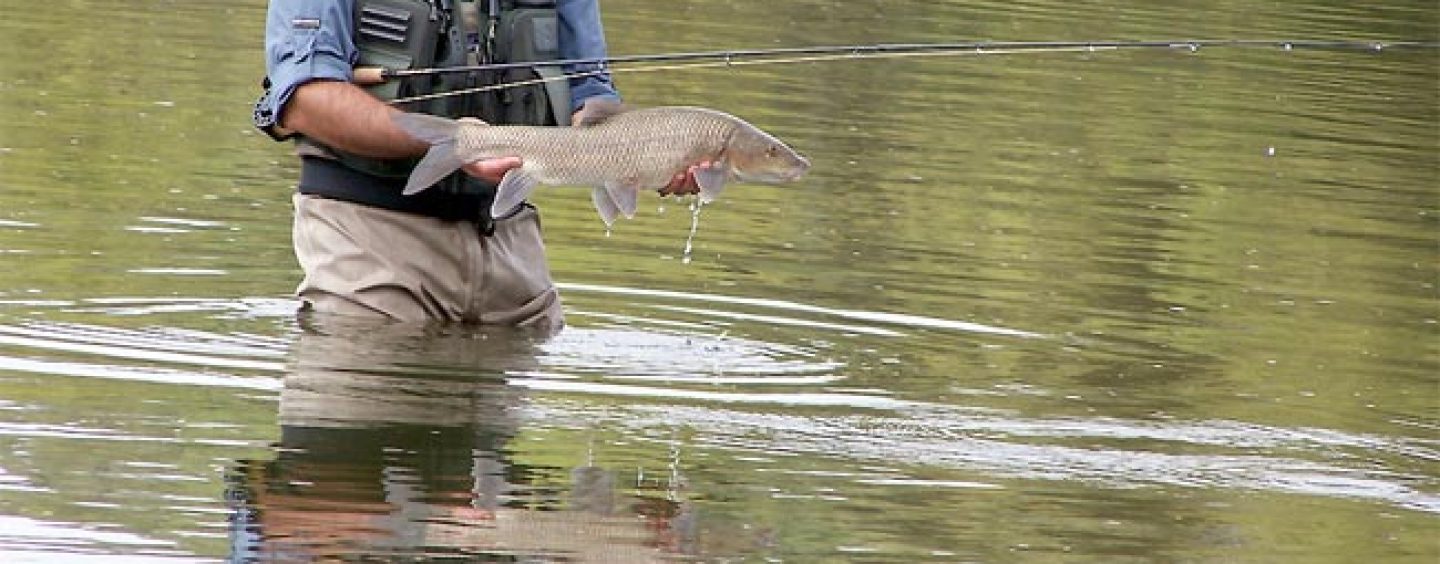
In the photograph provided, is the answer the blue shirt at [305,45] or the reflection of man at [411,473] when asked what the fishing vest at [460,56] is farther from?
the reflection of man at [411,473]

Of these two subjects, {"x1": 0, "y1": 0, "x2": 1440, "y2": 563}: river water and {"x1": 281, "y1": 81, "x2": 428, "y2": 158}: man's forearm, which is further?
{"x1": 281, "y1": 81, "x2": 428, "y2": 158}: man's forearm

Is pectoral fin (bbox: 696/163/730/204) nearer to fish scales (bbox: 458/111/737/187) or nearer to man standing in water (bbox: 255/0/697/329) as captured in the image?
fish scales (bbox: 458/111/737/187)

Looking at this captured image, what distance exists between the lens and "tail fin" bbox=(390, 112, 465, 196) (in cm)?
780

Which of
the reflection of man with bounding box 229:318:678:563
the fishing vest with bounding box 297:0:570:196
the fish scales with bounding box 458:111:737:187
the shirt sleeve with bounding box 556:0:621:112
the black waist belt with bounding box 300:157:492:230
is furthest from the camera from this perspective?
the shirt sleeve with bounding box 556:0:621:112

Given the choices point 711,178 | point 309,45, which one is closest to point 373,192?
point 309,45

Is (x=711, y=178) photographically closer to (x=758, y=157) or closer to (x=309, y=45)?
(x=758, y=157)

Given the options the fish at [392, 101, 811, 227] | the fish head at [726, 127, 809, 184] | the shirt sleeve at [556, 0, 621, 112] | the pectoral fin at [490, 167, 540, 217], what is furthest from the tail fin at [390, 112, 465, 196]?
the shirt sleeve at [556, 0, 621, 112]

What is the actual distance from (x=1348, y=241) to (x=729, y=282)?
3.96 m

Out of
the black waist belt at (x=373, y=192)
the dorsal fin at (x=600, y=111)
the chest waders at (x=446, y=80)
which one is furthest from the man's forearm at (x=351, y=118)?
the dorsal fin at (x=600, y=111)

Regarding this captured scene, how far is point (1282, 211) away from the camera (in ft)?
49.9

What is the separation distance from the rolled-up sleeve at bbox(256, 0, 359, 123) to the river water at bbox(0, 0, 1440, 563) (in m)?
0.72

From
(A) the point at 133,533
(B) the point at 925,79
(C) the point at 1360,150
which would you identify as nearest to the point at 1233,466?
(A) the point at 133,533

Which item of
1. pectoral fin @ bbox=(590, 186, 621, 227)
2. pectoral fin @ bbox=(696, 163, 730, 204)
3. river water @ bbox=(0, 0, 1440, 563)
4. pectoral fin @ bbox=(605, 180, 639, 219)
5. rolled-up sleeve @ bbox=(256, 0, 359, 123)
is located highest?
rolled-up sleeve @ bbox=(256, 0, 359, 123)

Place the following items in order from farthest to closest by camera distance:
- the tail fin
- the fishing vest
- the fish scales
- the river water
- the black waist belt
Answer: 1. the black waist belt
2. the fishing vest
3. the tail fin
4. the fish scales
5. the river water
